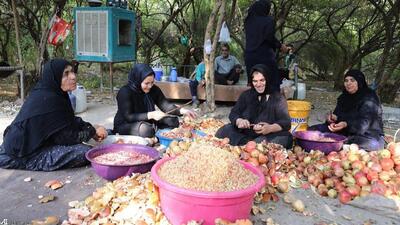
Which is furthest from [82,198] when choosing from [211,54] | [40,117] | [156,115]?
[211,54]

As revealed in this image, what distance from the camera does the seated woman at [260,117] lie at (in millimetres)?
3641

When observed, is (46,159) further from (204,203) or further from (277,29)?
(277,29)

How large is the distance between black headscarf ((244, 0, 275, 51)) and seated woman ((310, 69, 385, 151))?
1.58 metres

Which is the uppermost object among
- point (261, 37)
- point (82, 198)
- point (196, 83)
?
point (261, 37)

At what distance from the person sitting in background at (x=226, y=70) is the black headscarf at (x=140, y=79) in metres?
3.01

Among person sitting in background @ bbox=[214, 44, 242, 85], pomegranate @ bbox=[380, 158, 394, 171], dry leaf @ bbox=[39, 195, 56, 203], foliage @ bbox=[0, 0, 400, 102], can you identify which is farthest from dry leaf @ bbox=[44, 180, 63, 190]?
foliage @ bbox=[0, 0, 400, 102]

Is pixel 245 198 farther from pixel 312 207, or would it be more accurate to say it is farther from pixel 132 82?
pixel 132 82

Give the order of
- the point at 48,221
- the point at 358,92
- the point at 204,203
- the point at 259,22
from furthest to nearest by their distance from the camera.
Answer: the point at 259,22 < the point at 358,92 < the point at 48,221 < the point at 204,203

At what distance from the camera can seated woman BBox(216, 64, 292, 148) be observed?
11.9 ft

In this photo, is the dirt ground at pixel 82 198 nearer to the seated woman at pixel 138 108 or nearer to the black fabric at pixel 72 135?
the black fabric at pixel 72 135

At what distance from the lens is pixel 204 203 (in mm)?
1926

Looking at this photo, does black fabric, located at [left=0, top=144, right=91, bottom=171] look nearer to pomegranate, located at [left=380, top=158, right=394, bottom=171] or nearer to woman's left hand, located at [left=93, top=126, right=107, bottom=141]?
woman's left hand, located at [left=93, top=126, right=107, bottom=141]

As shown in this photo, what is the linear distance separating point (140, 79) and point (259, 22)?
82.2 inches

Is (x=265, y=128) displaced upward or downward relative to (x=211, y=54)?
downward
